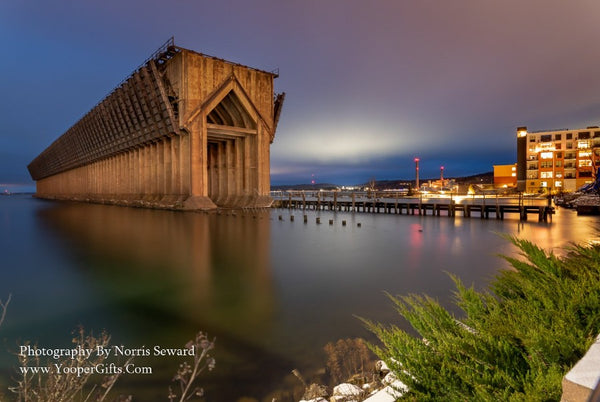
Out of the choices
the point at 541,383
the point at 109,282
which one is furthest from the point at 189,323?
the point at 541,383

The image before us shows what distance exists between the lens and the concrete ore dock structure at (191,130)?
113ft

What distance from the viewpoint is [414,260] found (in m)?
→ 11.6

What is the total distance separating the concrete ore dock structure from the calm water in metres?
20.6

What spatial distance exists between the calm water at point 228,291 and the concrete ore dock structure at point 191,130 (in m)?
20.6

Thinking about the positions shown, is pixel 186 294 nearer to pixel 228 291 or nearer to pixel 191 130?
pixel 228 291

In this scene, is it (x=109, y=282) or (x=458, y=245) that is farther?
(x=458, y=245)

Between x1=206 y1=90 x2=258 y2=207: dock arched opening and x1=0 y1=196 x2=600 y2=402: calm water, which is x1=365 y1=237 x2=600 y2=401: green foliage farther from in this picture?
x1=206 y1=90 x2=258 y2=207: dock arched opening

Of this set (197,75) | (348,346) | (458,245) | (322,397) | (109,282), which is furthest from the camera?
(197,75)

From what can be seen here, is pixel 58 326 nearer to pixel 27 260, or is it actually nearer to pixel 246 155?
pixel 27 260

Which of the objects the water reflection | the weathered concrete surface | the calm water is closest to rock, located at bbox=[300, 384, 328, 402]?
the calm water

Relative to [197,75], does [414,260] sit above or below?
below

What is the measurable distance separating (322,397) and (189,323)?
309 cm

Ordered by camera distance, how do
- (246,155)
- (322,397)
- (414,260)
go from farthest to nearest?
1. (246,155)
2. (414,260)
3. (322,397)

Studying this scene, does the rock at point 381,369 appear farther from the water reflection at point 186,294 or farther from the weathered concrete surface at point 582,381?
the weathered concrete surface at point 582,381
